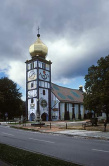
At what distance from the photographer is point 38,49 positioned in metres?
51.4

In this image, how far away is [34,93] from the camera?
49.8 metres

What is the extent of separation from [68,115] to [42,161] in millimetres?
49998

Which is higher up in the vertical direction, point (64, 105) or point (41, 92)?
point (41, 92)

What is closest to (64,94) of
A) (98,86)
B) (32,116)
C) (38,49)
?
(32,116)

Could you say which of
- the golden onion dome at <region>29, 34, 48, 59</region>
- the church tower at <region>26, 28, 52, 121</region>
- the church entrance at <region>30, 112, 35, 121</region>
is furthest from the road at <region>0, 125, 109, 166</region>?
the golden onion dome at <region>29, 34, 48, 59</region>

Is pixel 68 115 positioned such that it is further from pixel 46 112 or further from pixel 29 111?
pixel 29 111

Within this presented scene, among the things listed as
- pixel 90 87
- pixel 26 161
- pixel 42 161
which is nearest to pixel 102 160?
pixel 42 161

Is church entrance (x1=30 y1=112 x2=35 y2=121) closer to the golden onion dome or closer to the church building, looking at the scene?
the church building

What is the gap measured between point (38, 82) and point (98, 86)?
2412 centimetres

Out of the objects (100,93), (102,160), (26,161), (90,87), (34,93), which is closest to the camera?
(26,161)

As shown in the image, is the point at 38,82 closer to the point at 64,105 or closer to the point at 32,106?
the point at 32,106

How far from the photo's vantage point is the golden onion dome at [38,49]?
51.5 metres

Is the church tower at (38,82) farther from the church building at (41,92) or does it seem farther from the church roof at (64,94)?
the church roof at (64,94)

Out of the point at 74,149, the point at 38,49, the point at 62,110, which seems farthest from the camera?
the point at 62,110
